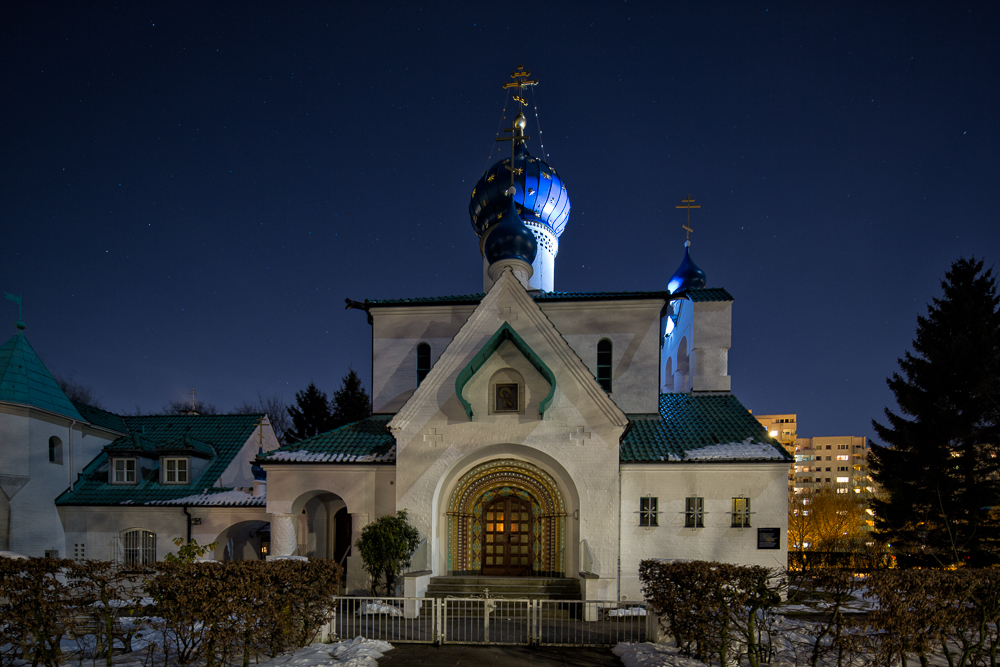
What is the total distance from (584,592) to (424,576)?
3605 mm

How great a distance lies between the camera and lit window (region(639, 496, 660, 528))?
1420cm

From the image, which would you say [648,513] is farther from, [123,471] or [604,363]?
[123,471]

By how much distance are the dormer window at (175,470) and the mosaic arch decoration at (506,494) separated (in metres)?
9.67

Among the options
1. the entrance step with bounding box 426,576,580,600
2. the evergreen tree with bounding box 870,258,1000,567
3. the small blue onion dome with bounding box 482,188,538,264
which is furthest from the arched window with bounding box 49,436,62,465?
the evergreen tree with bounding box 870,258,1000,567

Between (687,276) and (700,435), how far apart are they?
943 centimetres

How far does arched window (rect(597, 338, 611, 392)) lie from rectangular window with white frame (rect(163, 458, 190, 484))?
13474 millimetres

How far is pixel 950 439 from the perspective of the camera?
17.1 metres

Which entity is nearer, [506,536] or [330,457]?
[330,457]

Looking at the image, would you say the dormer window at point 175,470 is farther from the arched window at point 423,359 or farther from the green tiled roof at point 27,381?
the arched window at point 423,359

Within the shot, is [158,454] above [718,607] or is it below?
above

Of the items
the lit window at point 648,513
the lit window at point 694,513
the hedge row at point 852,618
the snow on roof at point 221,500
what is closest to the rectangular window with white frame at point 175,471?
the snow on roof at point 221,500

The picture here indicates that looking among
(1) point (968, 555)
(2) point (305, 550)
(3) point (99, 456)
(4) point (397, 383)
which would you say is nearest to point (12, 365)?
(3) point (99, 456)

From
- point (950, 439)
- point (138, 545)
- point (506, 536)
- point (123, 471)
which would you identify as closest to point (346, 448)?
point (506, 536)

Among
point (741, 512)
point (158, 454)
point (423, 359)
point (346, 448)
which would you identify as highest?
point (423, 359)
